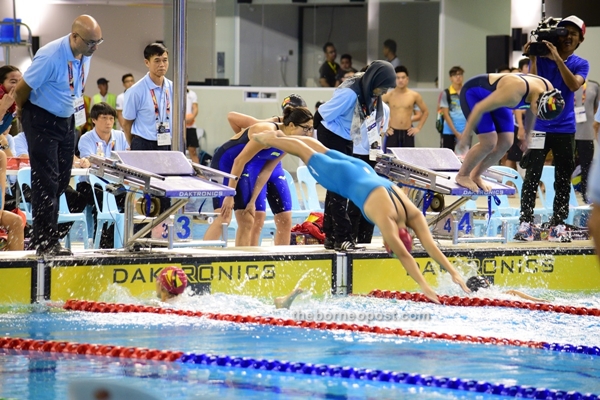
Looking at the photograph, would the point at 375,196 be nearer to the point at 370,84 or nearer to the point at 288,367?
the point at 288,367

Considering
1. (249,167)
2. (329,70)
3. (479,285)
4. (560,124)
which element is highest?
(329,70)

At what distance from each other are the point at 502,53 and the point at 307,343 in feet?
31.4

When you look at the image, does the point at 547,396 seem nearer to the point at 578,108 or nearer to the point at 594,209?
the point at 594,209

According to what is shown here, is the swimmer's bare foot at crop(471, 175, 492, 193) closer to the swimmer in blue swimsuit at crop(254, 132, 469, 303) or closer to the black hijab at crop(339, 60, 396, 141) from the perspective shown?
the black hijab at crop(339, 60, 396, 141)

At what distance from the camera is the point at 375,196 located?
5.47 metres

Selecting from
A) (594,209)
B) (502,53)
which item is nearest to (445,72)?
(502,53)

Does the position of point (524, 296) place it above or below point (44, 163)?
below

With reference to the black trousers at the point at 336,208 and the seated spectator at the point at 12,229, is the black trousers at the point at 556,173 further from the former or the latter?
the seated spectator at the point at 12,229

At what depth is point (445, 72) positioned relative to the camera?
14.9 metres

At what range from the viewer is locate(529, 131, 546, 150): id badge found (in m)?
7.73

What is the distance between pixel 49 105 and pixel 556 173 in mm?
4056

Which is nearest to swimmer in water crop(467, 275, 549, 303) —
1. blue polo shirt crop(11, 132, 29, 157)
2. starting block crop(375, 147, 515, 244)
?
starting block crop(375, 147, 515, 244)

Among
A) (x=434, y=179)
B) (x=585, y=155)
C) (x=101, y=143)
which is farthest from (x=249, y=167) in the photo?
(x=585, y=155)

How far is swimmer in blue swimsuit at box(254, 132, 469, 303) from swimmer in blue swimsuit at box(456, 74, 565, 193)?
92cm
